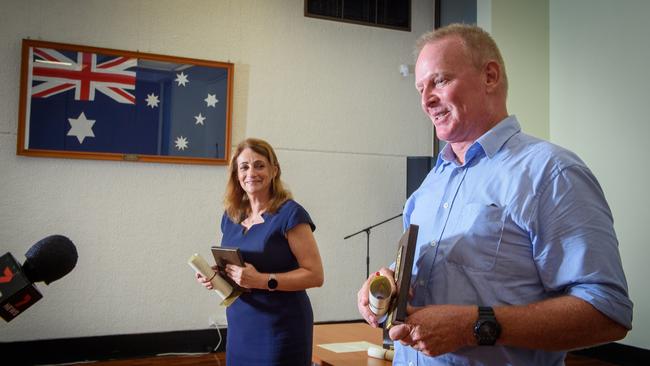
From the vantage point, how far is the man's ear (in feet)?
4.23

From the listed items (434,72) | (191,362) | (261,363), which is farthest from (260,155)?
(191,362)

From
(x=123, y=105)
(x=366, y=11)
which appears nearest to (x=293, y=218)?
(x=123, y=105)

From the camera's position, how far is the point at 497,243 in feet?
3.74

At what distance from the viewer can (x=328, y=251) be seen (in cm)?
539

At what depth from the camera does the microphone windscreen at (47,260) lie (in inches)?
40.7

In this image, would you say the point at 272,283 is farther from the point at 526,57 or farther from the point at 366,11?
the point at 366,11

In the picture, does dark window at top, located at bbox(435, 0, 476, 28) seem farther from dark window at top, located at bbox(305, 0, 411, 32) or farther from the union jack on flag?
the union jack on flag

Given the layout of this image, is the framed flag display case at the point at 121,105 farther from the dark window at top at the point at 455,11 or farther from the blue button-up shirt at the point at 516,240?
the blue button-up shirt at the point at 516,240

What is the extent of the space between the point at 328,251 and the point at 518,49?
2514 mm

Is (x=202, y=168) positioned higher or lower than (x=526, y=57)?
lower

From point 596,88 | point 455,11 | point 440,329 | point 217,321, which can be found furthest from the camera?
point 455,11

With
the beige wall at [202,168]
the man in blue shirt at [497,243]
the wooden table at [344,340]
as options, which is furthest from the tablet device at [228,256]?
the beige wall at [202,168]

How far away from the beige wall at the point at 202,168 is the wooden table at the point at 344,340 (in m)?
2.36

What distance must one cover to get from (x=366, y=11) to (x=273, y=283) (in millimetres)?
3989
